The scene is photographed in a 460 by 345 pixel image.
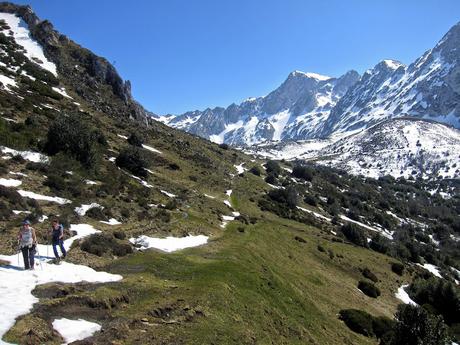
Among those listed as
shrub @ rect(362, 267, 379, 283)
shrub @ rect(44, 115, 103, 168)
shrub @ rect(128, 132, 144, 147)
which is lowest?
shrub @ rect(362, 267, 379, 283)

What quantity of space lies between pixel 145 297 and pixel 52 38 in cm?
9047

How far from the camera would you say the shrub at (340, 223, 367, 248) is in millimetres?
67000

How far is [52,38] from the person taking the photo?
94.5 m

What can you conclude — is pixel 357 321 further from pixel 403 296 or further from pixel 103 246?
pixel 403 296

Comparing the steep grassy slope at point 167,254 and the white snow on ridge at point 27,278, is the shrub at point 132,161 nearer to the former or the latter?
the steep grassy slope at point 167,254

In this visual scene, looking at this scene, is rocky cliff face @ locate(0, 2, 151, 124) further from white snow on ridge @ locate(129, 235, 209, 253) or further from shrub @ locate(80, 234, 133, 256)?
shrub @ locate(80, 234, 133, 256)

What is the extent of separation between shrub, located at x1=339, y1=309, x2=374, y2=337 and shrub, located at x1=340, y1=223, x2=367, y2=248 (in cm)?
3709

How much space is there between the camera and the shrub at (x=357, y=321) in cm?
2898

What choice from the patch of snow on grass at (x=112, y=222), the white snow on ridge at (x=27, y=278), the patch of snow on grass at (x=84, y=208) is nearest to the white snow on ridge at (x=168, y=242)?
the patch of snow on grass at (x=112, y=222)

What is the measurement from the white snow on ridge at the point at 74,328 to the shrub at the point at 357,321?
770 inches

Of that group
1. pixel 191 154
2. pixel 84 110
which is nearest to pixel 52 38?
→ pixel 84 110

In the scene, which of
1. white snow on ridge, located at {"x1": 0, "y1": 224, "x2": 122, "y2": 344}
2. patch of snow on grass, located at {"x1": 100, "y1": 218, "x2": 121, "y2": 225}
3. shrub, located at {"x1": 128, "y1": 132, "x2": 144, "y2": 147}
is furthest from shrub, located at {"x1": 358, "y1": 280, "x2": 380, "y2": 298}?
shrub, located at {"x1": 128, "y1": 132, "x2": 144, "y2": 147}

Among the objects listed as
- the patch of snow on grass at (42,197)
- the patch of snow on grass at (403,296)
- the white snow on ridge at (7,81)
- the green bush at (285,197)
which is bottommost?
the patch of snow on grass at (403,296)

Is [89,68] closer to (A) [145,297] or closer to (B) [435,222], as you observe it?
(A) [145,297]
